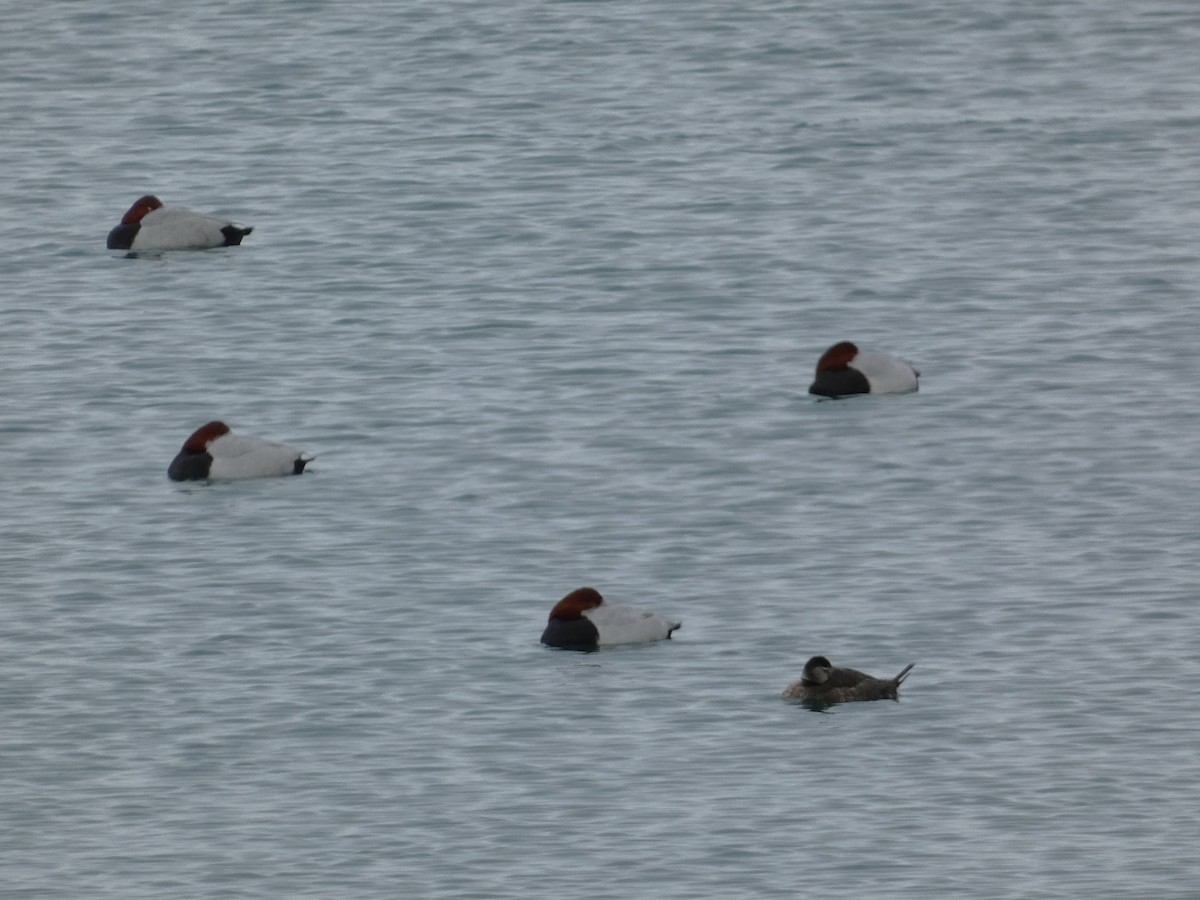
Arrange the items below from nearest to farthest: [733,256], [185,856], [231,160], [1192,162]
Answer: [185,856]
[733,256]
[1192,162]
[231,160]

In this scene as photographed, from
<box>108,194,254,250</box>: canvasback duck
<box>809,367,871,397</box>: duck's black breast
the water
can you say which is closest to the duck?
the water

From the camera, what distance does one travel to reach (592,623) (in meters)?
24.1

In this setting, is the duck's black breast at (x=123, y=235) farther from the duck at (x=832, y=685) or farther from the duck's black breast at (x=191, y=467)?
the duck at (x=832, y=685)

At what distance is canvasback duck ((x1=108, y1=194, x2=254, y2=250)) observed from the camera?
3941cm

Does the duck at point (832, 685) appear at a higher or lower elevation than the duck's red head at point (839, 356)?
lower

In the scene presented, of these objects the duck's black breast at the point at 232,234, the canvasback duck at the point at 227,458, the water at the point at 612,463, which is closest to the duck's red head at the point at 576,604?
the water at the point at 612,463

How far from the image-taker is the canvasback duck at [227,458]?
29406 millimetres

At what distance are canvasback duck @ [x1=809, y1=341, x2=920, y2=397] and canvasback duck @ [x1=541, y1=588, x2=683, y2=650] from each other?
8.12 meters

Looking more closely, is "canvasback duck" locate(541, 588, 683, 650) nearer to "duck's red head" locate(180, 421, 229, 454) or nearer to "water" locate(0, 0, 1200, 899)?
"water" locate(0, 0, 1200, 899)

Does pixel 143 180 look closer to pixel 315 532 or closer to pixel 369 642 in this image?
pixel 315 532

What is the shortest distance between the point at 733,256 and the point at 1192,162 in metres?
7.98

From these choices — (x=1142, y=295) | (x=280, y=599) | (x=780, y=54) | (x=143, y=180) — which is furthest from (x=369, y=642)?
(x=780, y=54)

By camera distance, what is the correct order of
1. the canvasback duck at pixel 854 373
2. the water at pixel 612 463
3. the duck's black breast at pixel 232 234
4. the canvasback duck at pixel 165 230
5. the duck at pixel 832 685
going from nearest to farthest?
the water at pixel 612 463, the duck at pixel 832 685, the canvasback duck at pixel 854 373, the canvasback duck at pixel 165 230, the duck's black breast at pixel 232 234

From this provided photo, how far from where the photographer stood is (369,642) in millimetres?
24172
